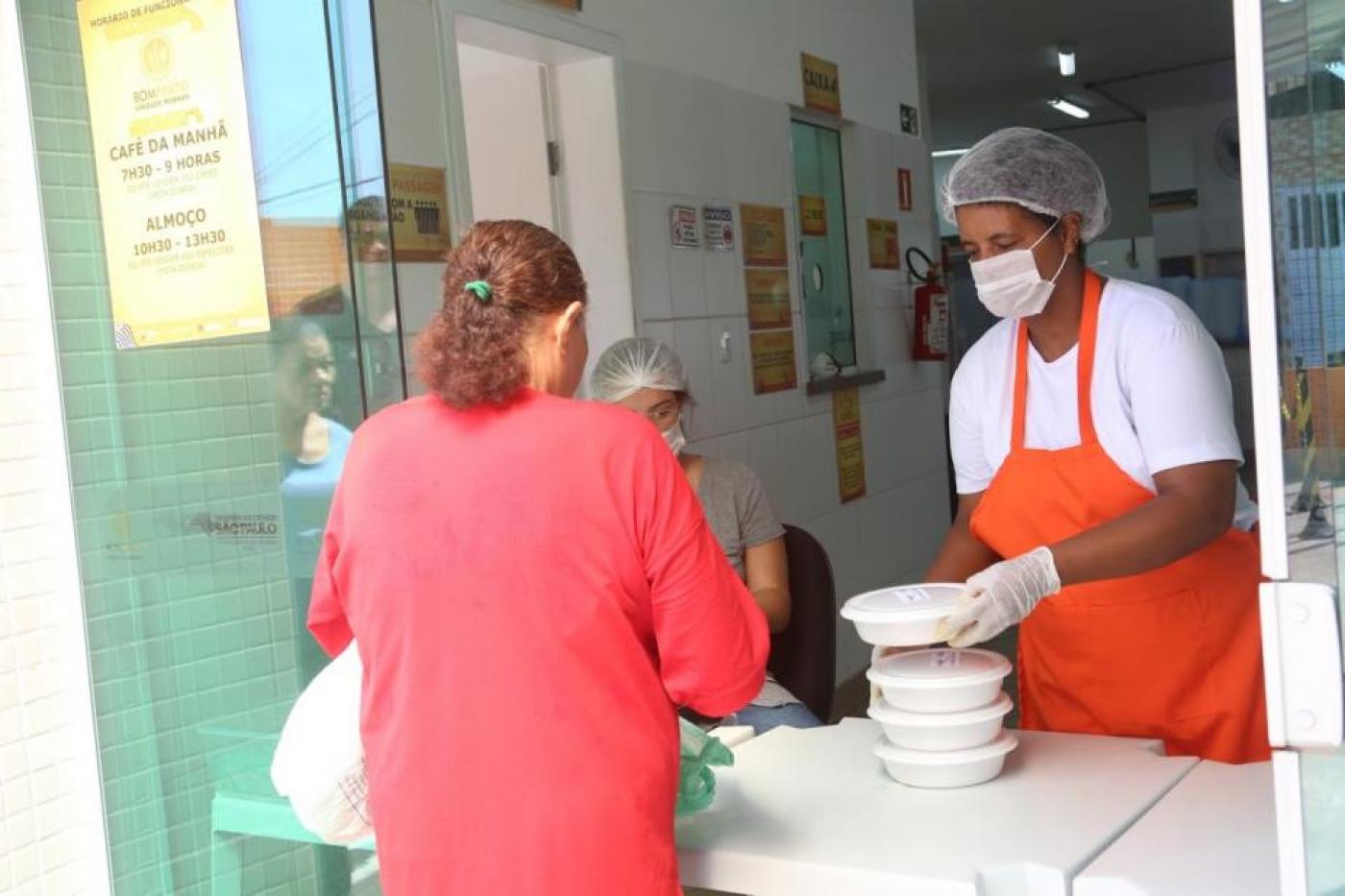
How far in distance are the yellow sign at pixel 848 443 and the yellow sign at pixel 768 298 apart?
524mm

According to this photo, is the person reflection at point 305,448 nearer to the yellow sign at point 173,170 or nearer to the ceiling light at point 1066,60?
the yellow sign at point 173,170

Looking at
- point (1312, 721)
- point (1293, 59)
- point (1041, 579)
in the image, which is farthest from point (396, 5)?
point (1312, 721)

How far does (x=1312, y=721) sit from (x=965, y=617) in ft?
1.83

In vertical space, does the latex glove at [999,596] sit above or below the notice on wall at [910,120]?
below

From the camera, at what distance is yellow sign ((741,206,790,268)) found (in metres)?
4.80

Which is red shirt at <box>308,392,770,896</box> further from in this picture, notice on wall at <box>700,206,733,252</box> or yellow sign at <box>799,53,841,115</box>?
yellow sign at <box>799,53,841,115</box>

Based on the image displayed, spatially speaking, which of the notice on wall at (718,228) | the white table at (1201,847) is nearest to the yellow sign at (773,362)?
the notice on wall at (718,228)

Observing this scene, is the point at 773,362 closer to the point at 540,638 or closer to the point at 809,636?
the point at 809,636

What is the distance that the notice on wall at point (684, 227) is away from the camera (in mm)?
4301

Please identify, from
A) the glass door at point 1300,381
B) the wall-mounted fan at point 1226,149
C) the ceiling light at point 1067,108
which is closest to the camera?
the glass door at point 1300,381

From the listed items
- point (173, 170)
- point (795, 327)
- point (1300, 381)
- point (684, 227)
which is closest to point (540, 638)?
point (1300, 381)

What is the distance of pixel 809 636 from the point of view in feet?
9.71

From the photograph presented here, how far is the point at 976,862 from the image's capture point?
1562 millimetres

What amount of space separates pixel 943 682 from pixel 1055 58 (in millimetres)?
9178
